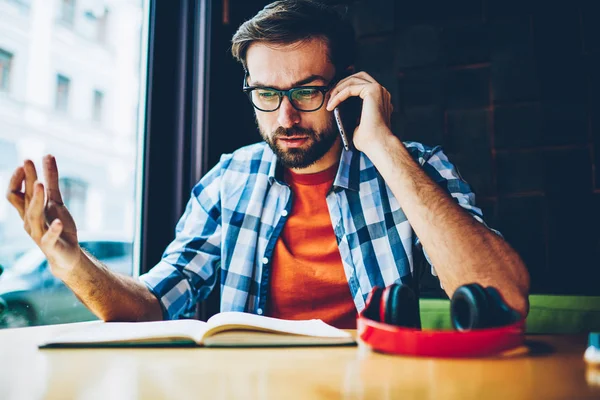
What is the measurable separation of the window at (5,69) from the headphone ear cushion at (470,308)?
1376 millimetres

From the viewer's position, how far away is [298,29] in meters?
1.55

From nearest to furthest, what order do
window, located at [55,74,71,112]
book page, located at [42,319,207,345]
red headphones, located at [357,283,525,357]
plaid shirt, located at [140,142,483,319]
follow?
red headphones, located at [357,283,525,357] < book page, located at [42,319,207,345] < plaid shirt, located at [140,142,483,319] < window, located at [55,74,71,112]

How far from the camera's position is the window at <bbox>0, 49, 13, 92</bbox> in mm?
1411

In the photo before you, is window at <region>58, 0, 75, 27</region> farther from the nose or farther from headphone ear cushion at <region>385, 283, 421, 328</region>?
headphone ear cushion at <region>385, 283, 421, 328</region>

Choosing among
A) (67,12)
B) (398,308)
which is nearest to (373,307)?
(398,308)

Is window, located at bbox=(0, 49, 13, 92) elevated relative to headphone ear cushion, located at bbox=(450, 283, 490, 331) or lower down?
elevated

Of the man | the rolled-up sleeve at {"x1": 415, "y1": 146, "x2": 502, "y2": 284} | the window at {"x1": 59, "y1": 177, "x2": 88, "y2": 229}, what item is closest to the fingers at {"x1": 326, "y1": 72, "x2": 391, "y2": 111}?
the man

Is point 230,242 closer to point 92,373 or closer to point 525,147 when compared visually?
point 92,373

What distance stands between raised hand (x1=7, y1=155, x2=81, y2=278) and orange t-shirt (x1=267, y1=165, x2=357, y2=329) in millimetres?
611

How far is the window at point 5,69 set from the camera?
4.63 ft

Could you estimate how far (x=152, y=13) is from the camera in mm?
1901

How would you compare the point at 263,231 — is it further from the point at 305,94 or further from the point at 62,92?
the point at 62,92

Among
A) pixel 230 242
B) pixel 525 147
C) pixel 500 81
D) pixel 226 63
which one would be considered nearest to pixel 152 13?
pixel 226 63

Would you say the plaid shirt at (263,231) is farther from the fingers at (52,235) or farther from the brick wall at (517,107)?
the brick wall at (517,107)
